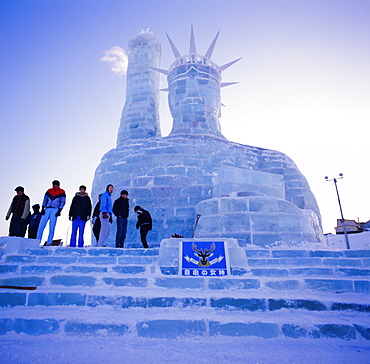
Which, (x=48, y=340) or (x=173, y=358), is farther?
(x=48, y=340)

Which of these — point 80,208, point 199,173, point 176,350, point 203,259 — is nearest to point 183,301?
point 176,350

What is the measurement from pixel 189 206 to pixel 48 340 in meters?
7.47

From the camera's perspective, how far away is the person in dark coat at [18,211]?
6.63 metres

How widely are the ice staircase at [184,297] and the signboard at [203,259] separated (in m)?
0.18

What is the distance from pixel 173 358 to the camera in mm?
2689

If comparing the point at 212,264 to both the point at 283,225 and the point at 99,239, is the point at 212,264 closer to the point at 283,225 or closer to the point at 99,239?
the point at 99,239

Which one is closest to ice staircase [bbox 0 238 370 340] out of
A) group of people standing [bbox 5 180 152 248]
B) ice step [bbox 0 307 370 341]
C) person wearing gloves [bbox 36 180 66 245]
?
ice step [bbox 0 307 370 341]

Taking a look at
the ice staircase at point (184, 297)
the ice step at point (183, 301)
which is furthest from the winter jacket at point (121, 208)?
the ice step at point (183, 301)

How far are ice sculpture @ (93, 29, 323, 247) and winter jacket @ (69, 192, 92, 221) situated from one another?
3100mm

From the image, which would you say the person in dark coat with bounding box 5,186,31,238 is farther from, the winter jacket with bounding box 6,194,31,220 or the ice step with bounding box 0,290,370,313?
the ice step with bounding box 0,290,370,313

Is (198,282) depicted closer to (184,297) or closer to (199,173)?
(184,297)

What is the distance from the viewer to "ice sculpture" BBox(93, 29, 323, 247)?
770 centimetres

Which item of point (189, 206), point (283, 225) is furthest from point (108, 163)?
point (283, 225)

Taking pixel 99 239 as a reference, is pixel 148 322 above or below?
below
